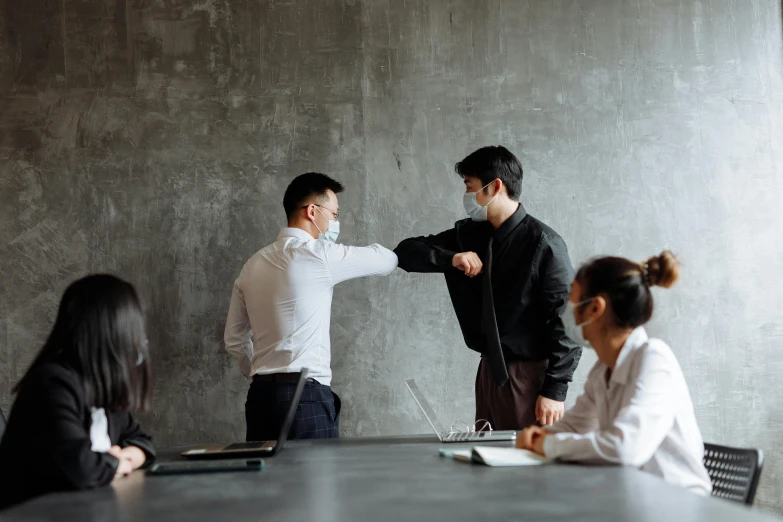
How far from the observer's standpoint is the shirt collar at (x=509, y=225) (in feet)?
10.3

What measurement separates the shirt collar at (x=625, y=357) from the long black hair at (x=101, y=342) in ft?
3.93

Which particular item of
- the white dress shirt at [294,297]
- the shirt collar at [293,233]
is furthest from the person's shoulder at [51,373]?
the shirt collar at [293,233]

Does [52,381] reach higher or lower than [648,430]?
higher

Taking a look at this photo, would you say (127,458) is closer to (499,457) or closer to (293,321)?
(499,457)

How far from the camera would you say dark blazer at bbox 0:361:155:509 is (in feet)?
5.57

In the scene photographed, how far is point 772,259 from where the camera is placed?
3855 millimetres

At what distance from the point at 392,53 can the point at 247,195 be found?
1004mm

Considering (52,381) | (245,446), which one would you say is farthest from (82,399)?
(245,446)

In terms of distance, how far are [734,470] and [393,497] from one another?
0.88 m

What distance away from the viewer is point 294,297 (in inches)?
119

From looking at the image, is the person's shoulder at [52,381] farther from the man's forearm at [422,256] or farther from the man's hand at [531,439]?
the man's forearm at [422,256]

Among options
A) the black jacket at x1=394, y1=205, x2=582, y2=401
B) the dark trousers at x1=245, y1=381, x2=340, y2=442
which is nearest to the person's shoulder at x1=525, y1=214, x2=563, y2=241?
the black jacket at x1=394, y1=205, x2=582, y2=401

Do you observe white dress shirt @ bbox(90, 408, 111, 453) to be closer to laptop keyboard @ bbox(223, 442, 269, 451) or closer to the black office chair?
laptop keyboard @ bbox(223, 442, 269, 451)

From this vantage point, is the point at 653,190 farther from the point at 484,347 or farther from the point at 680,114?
the point at 484,347
